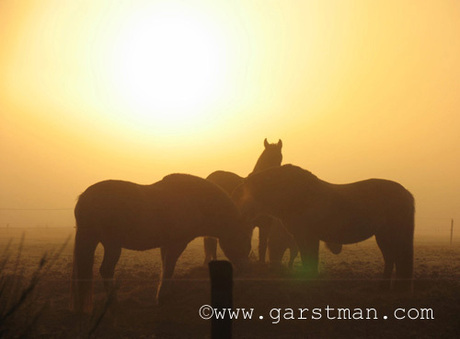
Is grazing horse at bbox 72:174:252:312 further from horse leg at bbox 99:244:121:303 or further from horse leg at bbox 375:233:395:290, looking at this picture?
horse leg at bbox 375:233:395:290

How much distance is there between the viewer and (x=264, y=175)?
1073 centimetres

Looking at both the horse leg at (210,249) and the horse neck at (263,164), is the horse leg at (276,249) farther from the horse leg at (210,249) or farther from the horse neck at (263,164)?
the horse neck at (263,164)

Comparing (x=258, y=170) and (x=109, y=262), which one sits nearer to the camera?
(x=109, y=262)

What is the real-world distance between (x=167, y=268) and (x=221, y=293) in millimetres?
4887

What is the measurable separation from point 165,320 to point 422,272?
749cm

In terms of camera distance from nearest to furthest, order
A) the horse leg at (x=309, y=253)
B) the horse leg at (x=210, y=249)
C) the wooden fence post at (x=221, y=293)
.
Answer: the wooden fence post at (x=221, y=293) → the horse leg at (x=309, y=253) → the horse leg at (x=210, y=249)

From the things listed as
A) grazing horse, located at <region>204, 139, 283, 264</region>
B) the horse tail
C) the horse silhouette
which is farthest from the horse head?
the horse tail

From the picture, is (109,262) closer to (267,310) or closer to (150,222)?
(150,222)

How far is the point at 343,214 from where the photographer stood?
33.9 feet

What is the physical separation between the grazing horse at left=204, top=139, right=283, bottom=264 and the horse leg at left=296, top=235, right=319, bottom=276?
342cm

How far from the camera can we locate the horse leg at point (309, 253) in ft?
33.3

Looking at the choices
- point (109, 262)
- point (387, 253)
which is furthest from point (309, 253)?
point (109, 262)

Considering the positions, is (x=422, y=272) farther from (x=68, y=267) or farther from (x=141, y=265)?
(x=68, y=267)

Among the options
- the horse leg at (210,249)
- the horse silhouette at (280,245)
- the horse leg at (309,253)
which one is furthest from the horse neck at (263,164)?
the horse leg at (309,253)
